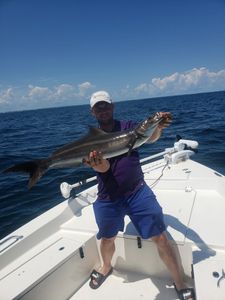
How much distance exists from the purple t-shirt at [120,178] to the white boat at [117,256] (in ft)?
2.16

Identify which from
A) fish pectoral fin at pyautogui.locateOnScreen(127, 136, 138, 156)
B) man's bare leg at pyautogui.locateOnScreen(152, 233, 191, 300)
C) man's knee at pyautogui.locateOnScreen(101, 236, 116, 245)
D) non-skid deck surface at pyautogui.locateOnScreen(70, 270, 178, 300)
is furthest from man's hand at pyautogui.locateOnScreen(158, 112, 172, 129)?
non-skid deck surface at pyautogui.locateOnScreen(70, 270, 178, 300)

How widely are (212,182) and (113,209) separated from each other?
2257 millimetres

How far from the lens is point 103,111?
316cm

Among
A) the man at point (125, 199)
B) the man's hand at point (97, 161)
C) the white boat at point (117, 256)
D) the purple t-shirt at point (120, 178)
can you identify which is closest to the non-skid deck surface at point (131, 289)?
the white boat at point (117, 256)

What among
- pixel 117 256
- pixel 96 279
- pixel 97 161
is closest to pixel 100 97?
pixel 97 161

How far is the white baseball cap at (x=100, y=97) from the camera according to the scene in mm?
3094

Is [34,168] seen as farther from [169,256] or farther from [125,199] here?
[169,256]

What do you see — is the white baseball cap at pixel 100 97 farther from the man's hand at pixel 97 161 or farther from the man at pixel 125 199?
the man's hand at pixel 97 161

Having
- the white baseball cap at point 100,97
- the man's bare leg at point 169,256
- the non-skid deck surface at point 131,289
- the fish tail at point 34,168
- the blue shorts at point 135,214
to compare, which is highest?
the white baseball cap at point 100,97

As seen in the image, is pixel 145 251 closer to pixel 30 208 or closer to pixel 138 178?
pixel 138 178

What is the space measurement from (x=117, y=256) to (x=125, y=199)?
1008 mm

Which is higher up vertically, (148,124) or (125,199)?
(148,124)

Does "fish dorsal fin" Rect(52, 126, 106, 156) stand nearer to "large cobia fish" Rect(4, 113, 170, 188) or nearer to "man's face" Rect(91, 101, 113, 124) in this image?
"large cobia fish" Rect(4, 113, 170, 188)

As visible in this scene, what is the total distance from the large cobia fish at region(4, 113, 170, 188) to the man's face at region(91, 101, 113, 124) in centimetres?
25
